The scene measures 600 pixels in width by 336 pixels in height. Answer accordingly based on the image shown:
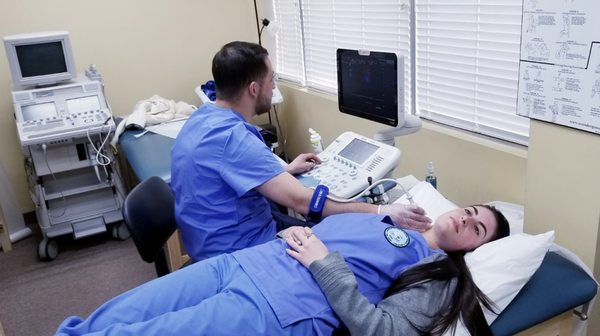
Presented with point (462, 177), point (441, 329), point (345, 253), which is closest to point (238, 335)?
point (345, 253)

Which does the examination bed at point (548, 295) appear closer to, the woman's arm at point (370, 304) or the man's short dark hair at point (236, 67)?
the woman's arm at point (370, 304)

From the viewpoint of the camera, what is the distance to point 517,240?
1399 millimetres

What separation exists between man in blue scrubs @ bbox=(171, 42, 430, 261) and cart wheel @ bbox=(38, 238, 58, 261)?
65.5 inches

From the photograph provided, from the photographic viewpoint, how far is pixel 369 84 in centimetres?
187

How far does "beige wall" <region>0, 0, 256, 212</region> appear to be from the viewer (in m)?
3.32

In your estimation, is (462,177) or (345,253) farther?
(462,177)

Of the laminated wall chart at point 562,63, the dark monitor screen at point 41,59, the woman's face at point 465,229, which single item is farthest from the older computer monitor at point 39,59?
the laminated wall chart at point 562,63

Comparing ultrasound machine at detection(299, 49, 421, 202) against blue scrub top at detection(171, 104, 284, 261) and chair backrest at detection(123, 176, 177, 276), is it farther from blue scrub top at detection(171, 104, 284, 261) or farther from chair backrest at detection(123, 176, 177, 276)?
chair backrest at detection(123, 176, 177, 276)

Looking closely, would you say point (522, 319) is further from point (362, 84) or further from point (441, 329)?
point (362, 84)

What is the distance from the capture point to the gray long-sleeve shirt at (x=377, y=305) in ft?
3.97

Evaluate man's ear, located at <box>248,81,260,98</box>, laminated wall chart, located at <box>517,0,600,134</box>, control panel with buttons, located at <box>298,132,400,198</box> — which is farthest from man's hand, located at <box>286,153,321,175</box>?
laminated wall chart, located at <box>517,0,600,134</box>

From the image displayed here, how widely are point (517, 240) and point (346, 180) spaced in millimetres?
645

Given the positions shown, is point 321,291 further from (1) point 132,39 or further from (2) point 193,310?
(1) point 132,39

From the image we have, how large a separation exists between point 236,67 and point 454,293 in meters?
1.03
